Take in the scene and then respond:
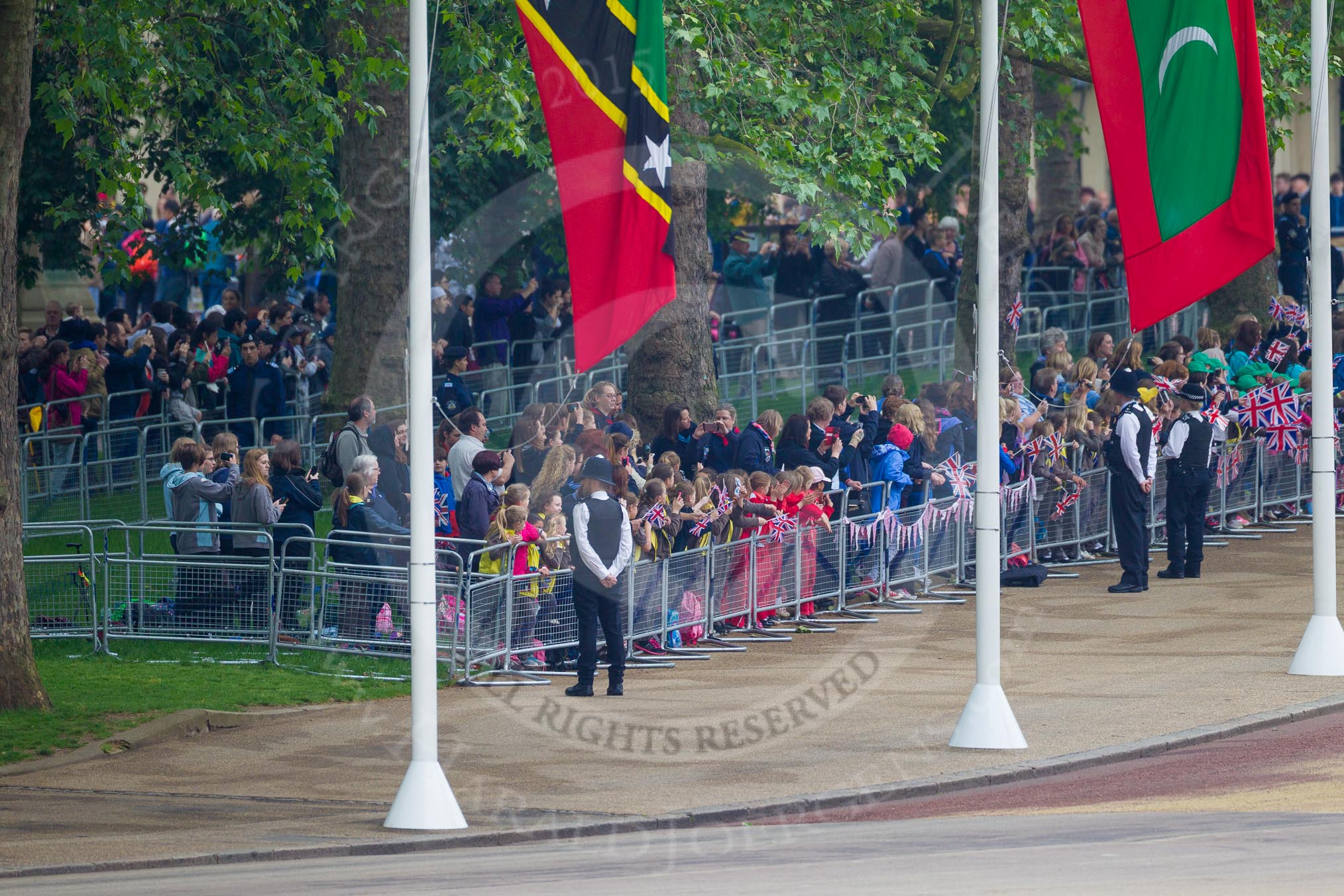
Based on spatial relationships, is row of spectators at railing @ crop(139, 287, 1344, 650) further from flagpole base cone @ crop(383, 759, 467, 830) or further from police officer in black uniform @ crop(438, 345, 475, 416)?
flagpole base cone @ crop(383, 759, 467, 830)

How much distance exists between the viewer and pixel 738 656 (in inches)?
690

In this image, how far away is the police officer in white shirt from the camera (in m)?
20.6

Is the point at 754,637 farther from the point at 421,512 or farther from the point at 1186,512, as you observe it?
the point at 421,512

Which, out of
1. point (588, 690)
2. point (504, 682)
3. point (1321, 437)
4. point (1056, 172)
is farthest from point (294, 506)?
point (1056, 172)

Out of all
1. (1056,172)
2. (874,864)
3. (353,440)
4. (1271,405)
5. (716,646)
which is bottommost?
(874,864)

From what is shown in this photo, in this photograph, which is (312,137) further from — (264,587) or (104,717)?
(104,717)

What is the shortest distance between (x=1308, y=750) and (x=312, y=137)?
12.4 meters

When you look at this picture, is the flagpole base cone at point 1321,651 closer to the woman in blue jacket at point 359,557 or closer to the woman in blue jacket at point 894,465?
the woman in blue jacket at point 894,465

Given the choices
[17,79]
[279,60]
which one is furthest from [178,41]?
[17,79]

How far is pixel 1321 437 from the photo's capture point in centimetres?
1641

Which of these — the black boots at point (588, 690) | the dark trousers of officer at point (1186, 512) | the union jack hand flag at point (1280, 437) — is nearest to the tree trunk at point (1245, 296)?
the union jack hand flag at point (1280, 437)

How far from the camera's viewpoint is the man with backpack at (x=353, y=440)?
1848 cm

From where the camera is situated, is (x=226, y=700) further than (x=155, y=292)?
No

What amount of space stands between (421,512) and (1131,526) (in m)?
10.2
